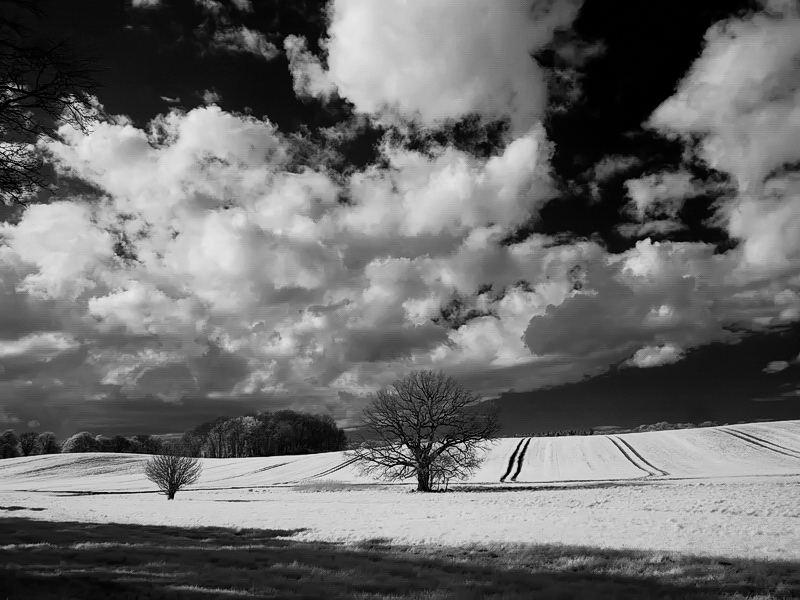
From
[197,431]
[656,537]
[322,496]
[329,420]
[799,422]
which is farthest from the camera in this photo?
[329,420]

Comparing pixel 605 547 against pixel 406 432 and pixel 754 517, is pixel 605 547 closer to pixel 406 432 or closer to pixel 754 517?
pixel 754 517

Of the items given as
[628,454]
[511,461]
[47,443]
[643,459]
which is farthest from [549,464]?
[47,443]

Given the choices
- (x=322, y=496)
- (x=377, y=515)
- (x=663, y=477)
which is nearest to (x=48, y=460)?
(x=322, y=496)

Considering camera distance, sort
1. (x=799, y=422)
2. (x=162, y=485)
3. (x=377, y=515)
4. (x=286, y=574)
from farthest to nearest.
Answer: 1. (x=799, y=422)
2. (x=162, y=485)
3. (x=377, y=515)
4. (x=286, y=574)

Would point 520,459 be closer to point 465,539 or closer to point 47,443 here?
point 465,539

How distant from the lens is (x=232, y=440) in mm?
128125

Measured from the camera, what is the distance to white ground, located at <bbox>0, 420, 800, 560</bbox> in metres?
19.2

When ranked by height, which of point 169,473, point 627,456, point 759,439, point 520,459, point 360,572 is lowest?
point 627,456

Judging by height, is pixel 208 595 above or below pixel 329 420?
below

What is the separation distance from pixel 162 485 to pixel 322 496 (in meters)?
15.5

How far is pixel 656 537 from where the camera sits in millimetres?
18094

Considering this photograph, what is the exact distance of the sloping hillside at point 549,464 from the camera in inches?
2146

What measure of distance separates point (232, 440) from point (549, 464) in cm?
8996

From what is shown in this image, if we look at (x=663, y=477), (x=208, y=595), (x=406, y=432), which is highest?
(x=406, y=432)
